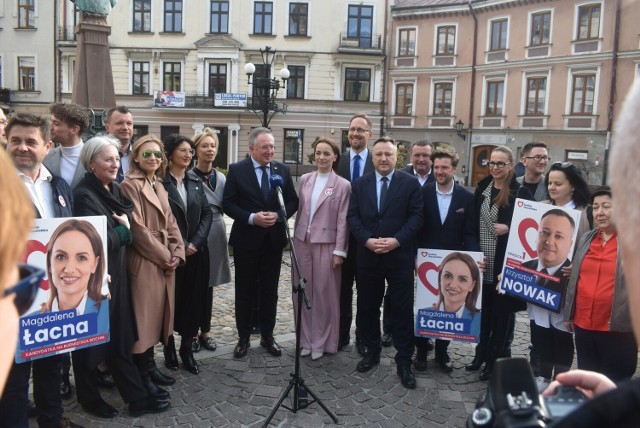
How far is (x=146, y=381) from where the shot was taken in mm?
3842

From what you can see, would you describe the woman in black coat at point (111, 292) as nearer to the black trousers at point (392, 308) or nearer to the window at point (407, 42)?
the black trousers at point (392, 308)

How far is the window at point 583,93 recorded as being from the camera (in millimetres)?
26625

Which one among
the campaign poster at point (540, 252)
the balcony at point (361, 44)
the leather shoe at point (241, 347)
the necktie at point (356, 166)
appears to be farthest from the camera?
the balcony at point (361, 44)

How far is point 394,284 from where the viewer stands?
4.57 meters

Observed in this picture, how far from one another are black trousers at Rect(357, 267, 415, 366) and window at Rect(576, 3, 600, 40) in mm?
27760

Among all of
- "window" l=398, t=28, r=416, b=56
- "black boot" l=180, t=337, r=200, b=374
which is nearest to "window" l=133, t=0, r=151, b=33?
"window" l=398, t=28, r=416, b=56

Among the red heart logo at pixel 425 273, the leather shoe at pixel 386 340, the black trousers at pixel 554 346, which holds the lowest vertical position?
the leather shoe at pixel 386 340

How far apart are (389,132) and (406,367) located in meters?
29.7

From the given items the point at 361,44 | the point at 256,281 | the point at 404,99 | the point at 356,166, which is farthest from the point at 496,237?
the point at 361,44

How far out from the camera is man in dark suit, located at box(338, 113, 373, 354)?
5.25 meters

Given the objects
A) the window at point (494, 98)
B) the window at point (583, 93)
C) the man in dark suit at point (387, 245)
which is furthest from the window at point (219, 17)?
the man in dark suit at point (387, 245)

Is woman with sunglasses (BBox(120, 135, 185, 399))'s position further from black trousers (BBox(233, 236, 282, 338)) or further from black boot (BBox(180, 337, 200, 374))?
black trousers (BBox(233, 236, 282, 338))

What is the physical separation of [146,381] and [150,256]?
3.20 feet

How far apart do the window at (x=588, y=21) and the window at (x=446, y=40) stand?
7.18 meters
